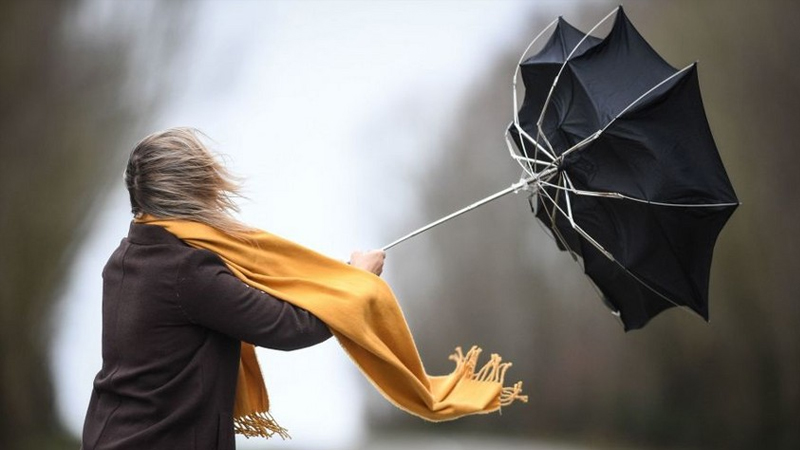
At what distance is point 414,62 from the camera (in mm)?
5258

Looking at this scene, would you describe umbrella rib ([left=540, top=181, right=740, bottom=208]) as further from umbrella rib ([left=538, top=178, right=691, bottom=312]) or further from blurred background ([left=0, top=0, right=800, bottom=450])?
blurred background ([left=0, top=0, right=800, bottom=450])

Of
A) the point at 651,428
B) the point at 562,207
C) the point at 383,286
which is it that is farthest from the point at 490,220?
the point at 383,286

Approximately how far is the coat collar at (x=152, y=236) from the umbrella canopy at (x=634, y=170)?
2.96 feet

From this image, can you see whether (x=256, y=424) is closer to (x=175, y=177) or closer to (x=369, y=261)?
(x=369, y=261)

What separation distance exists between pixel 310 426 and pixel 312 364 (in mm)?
316

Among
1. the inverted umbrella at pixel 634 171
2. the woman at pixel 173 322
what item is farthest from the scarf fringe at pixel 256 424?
the inverted umbrella at pixel 634 171

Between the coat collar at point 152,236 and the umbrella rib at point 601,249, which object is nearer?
the coat collar at point 152,236

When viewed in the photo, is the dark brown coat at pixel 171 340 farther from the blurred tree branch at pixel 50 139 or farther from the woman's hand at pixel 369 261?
the blurred tree branch at pixel 50 139

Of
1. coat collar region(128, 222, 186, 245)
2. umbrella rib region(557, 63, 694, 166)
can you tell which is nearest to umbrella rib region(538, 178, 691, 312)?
umbrella rib region(557, 63, 694, 166)

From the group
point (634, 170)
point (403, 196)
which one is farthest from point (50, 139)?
point (634, 170)

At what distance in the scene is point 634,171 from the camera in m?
2.25

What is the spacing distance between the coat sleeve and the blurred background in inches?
119

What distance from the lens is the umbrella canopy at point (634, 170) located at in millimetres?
2242

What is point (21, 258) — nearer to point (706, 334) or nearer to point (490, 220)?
point (490, 220)
